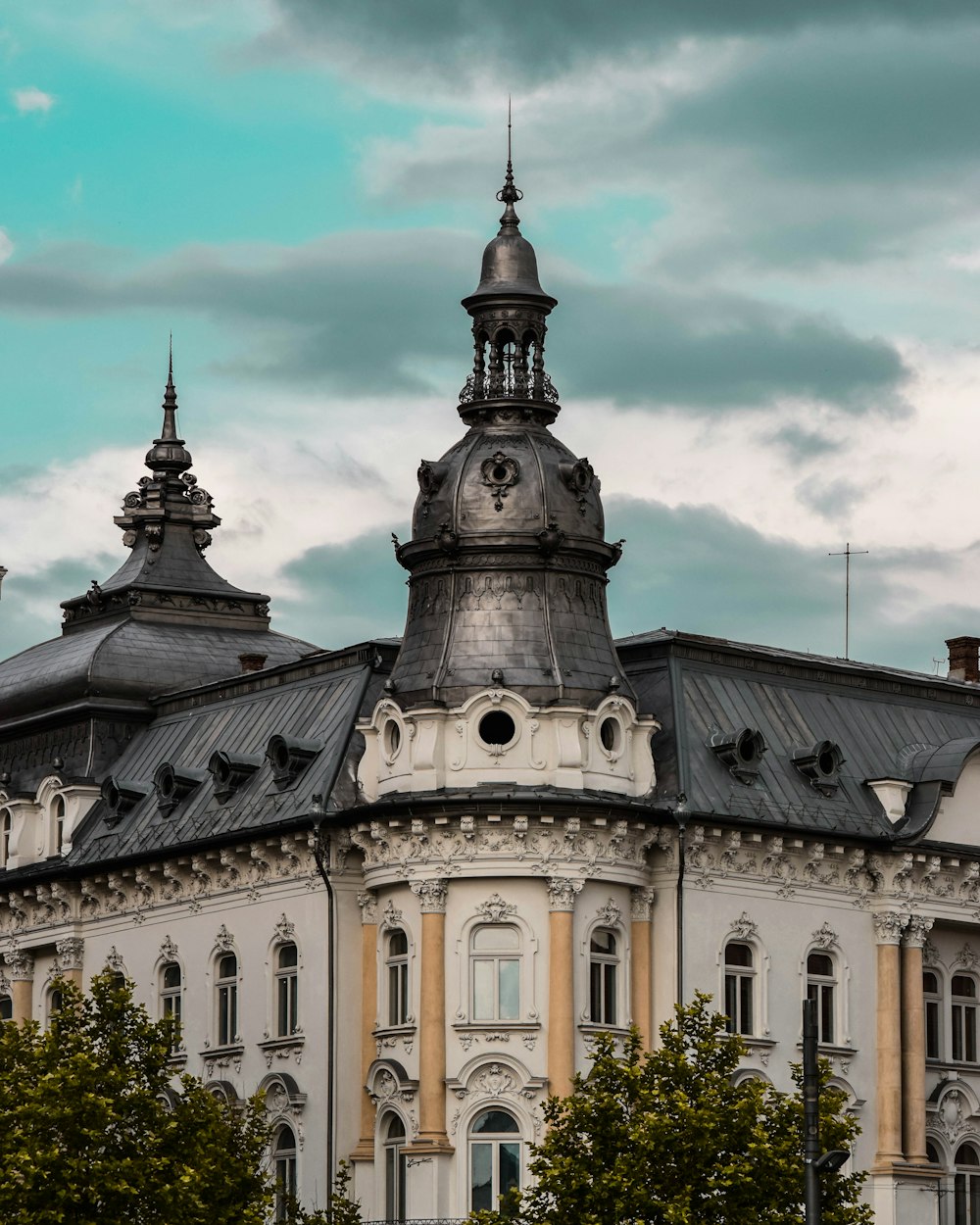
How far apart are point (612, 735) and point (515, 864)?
194 inches

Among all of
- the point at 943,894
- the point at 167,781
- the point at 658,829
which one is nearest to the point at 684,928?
the point at 658,829

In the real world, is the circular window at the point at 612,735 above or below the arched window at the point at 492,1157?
above

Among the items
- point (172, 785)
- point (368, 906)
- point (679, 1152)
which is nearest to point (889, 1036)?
point (368, 906)

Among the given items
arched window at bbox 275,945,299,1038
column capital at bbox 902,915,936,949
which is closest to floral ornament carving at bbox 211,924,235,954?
arched window at bbox 275,945,299,1038

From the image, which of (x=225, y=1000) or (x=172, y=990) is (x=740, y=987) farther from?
(x=172, y=990)

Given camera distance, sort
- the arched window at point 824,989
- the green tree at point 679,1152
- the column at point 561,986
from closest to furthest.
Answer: the green tree at point 679,1152 < the column at point 561,986 < the arched window at point 824,989

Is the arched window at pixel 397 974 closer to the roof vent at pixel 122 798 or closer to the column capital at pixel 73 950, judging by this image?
the roof vent at pixel 122 798

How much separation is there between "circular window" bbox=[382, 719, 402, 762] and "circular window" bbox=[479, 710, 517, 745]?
8.59ft

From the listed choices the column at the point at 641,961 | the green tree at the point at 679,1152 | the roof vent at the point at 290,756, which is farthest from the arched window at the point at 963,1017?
the roof vent at the point at 290,756

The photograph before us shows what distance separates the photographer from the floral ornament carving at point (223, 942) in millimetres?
103125

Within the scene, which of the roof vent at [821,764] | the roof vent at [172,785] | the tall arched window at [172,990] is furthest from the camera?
the roof vent at [172,785]

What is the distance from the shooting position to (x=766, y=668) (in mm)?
106750

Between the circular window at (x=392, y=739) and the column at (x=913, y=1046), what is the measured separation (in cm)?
1565

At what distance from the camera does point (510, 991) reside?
9562cm
